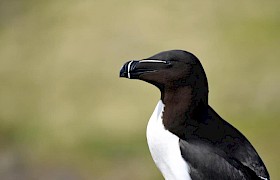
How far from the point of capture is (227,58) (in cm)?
645

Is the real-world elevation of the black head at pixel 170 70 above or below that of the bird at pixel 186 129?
above

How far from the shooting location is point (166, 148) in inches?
102

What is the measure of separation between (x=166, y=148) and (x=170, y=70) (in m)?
0.26

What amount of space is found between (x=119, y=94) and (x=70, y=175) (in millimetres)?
993

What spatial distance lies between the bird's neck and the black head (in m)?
0.02

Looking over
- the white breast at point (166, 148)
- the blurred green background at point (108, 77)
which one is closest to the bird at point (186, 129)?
the white breast at point (166, 148)

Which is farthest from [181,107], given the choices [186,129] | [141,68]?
[141,68]

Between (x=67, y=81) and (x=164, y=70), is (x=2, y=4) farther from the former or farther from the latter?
(x=164, y=70)

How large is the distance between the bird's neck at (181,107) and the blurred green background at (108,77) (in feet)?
8.67

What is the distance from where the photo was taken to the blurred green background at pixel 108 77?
Result: 5.52 metres

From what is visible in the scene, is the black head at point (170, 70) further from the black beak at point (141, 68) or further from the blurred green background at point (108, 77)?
the blurred green background at point (108, 77)

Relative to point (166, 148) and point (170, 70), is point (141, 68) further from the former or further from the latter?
point (166, 148)

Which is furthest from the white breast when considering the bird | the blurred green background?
the blurred green background

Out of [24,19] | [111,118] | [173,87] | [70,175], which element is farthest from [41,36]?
[173,87]
